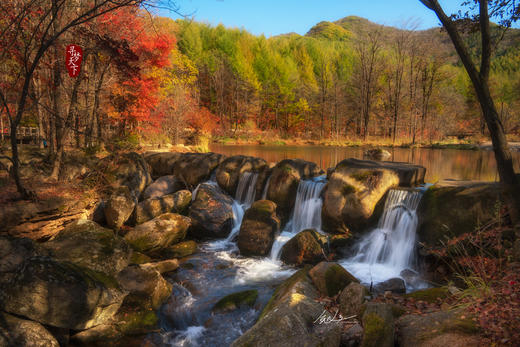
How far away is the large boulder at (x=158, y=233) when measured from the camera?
755 centimetres

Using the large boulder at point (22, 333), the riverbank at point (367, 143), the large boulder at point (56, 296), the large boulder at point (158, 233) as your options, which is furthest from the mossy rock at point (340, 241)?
the riverbank at point (367, 143)

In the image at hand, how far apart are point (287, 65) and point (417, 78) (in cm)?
2117

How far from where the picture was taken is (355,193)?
8.24 meters

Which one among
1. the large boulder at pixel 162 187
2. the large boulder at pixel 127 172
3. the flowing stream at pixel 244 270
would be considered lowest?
the flowing stream at pixel 244 270

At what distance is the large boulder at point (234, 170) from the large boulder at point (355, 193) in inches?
141

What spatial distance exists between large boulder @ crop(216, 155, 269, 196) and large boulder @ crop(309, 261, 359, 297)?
653 centimetres

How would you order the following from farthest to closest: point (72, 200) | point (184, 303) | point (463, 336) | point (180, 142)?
point (180, 142)
point (72, 200)
point (184, 303)
point (463, 336)

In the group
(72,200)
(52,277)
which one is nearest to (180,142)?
(72,200)

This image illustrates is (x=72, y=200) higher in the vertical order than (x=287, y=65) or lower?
lower

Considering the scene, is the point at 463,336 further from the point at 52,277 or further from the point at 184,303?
the point at 52,277

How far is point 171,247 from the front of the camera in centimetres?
816

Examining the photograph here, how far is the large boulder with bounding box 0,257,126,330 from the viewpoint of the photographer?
3.92 meters

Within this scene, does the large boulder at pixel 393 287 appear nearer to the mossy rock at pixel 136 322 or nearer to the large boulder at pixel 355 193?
the large boulder at pixel 355 193

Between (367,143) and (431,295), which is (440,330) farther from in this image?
(367,143)
